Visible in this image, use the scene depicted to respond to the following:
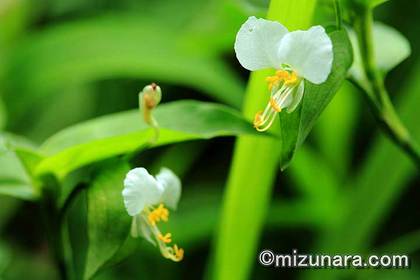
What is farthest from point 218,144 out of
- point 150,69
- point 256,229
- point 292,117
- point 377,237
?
point 292,117

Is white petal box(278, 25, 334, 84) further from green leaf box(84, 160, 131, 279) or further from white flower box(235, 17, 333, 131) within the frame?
green leaf box(84, 160, 131, 279)

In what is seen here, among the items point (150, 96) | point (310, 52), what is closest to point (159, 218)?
point (150, 96)

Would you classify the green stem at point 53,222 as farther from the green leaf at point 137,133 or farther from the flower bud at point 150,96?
the flower bud at point 150,96

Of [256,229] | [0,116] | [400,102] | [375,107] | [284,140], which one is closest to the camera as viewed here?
[284,140]

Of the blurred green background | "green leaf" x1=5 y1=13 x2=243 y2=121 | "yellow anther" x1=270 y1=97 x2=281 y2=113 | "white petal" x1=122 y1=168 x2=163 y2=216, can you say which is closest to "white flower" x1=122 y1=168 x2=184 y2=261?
"white petal" x1=122 y1=168 x2=163 y2=216

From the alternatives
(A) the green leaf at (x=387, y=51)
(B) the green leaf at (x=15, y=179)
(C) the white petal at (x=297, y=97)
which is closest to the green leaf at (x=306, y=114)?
(C) the white petal at (x=297, y=97)

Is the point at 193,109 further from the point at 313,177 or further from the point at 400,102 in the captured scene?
the point at 400,102
